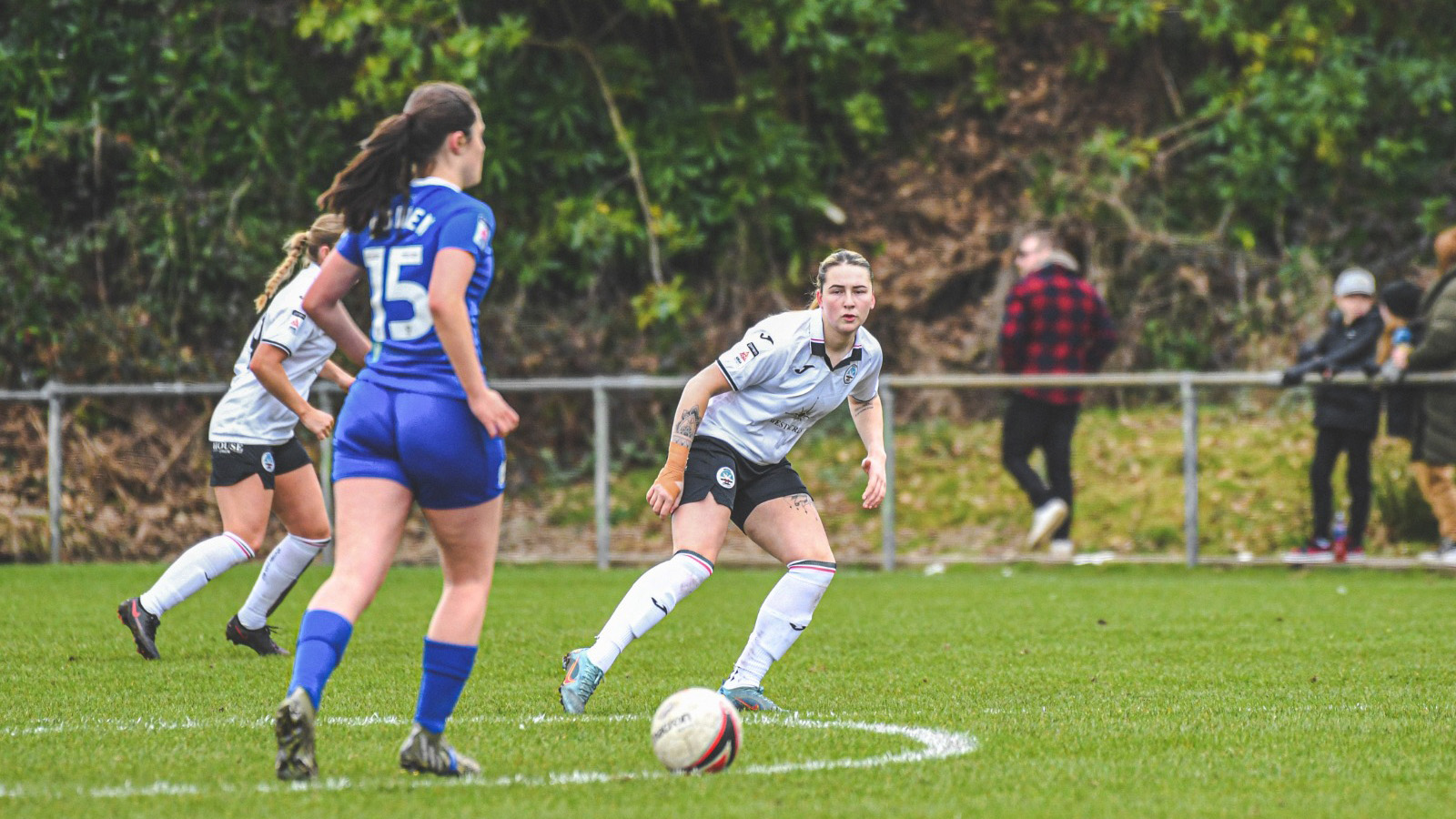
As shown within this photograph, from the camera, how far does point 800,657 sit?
762 centimetres

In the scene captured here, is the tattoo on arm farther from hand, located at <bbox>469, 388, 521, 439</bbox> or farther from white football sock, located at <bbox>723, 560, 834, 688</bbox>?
hand, located at <bbox>469, 388, 521, 439</bbox>

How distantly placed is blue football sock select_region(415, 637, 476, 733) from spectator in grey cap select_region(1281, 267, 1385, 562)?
8685 mm

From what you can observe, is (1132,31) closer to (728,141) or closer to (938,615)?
(728,141)

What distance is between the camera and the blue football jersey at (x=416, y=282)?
440cm

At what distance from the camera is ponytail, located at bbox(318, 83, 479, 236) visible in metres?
4.43

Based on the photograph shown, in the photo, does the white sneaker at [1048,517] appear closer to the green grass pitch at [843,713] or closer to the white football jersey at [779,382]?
the green grass pitch at [843,713]

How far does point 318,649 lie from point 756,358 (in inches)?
88.7

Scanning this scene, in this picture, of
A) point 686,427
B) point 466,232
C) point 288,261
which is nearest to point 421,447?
point 466,232

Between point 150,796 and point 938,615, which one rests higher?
point 150,796

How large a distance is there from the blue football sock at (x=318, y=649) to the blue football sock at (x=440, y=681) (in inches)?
9.3

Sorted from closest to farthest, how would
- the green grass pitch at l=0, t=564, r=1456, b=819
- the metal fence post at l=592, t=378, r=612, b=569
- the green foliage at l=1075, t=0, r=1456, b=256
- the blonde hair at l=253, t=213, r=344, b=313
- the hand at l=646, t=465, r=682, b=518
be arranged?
1. the green grass pitch at l=0, t=564, r=1456, b=819
2. the hand at l=646, t=465, r=682, b=518
3. the blonde hair at l=253, t=213, r=344, b=313
4. the metal fence post at l=592, t=378, r=612, b=569
5. the green foliage at l=1075, t=0, r=1456, b=256

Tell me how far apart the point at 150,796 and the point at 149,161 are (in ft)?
42.0

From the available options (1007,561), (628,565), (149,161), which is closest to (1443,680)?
(1007,561)

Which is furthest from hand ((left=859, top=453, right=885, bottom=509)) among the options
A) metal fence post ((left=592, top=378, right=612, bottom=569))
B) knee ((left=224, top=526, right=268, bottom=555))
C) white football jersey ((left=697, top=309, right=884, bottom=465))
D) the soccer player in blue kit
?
metal fence post ((left=592, top=378, right=612, bottom=569))
